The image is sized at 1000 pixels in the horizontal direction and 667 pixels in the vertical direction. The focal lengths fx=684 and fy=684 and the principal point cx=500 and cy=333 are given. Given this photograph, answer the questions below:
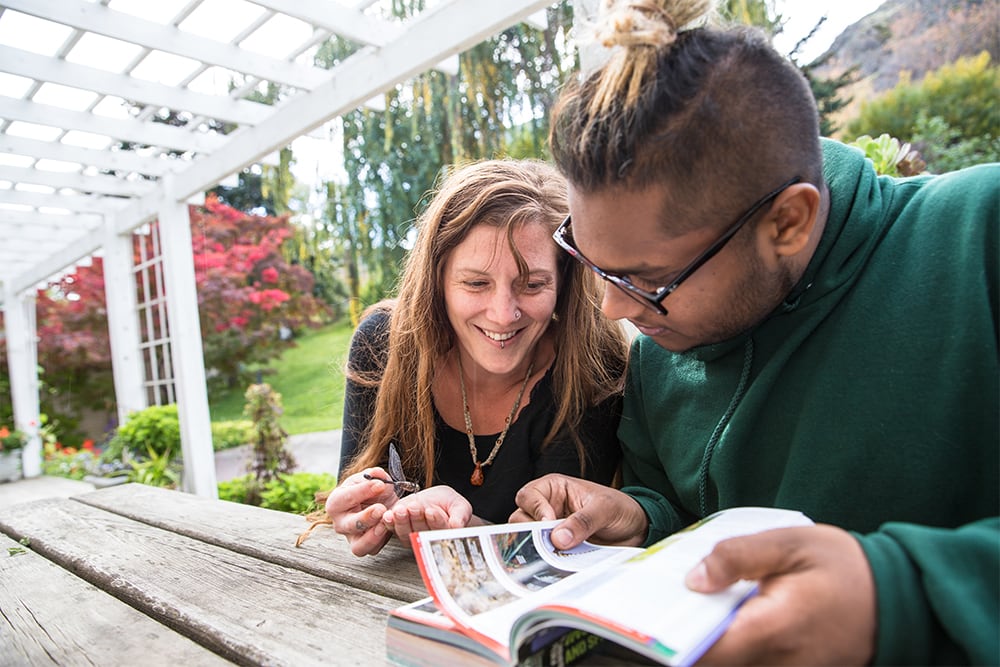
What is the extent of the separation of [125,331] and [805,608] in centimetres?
702

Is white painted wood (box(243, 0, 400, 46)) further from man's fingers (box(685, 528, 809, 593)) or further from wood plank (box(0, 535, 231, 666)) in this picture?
man's fingers (box(685, 528, 809, 593))

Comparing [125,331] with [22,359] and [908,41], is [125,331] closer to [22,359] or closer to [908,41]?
[22,359]

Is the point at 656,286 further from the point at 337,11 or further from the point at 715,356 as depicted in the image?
the point at 337,11

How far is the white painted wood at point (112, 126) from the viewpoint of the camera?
3850 mm

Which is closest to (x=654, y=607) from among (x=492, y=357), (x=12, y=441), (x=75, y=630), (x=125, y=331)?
(x=75, y=630)

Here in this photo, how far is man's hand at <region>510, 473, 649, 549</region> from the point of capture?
3.84 feet

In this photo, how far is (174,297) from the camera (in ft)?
17.3

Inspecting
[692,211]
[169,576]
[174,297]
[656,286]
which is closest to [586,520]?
[656,286]

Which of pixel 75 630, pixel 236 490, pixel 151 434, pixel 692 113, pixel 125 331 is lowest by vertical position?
pixel 236 490

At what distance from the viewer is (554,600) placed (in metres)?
0.64

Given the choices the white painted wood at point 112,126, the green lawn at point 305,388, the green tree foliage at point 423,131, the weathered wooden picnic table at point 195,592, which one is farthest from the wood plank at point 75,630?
the green lawn at point 305,388

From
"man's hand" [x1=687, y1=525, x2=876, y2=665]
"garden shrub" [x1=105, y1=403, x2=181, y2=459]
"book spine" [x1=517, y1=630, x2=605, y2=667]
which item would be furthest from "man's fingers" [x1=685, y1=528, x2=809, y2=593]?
"garden shrub" [x1=105, y1=403, x2=181, y2=459]

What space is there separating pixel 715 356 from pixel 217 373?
11.1m

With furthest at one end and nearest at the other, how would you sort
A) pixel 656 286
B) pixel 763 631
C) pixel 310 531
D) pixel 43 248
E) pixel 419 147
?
pixel 43 248
pixel 419 147
pixel 310 531
pixel 656 286
pixel 763 631
